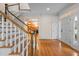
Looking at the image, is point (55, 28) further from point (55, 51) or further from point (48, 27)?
point (55, 51)

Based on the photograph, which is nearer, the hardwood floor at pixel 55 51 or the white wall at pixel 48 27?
the hardwood floor at pixel 55 51

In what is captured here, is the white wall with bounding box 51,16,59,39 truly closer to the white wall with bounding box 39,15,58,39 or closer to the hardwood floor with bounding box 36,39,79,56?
the white wall with bounding box 39,15,58,39

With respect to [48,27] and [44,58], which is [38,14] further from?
[44,58]

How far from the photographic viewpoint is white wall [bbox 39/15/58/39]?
450 inches

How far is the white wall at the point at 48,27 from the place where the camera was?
450 inches

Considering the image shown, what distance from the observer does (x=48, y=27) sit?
37.8 feet

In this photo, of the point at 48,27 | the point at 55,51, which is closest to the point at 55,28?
the point at 48,27

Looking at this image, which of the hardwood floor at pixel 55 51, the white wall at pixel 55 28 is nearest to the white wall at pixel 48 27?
the white wall at pixel 55 28

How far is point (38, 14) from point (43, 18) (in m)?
0.54

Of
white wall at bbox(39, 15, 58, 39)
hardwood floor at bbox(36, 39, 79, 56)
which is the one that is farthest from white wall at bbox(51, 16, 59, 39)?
hardwood floor at bbox(36, 39, 79, 56)

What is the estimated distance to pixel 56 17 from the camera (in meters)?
11.6

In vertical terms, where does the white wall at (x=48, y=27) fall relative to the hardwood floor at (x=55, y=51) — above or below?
above

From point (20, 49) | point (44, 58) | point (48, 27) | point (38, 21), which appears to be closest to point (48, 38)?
point (48, 27)

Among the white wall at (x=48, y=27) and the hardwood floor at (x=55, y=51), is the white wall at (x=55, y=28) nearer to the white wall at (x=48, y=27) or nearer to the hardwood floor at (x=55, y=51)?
the white wall at (x=48, y=27)
